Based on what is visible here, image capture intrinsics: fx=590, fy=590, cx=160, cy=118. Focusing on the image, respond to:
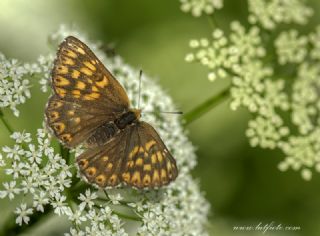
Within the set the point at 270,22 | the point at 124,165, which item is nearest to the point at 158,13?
the point at 270,22

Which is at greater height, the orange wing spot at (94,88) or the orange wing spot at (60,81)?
the orange wing spot at (60,81)

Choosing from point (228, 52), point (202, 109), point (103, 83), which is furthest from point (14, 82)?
point (228, 52)

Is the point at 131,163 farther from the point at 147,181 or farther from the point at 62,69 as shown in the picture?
the point at 62,69

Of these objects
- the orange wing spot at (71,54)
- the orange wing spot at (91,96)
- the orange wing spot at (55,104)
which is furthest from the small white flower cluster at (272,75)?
the orange wing spot at (55,104)

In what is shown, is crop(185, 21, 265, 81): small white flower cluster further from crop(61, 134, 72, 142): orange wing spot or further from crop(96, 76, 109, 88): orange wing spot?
crop(61, 134, 72, 142): orange wing spot

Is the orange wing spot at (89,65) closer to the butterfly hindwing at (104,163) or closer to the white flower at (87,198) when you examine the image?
the butterfly hindwing at (104,163)

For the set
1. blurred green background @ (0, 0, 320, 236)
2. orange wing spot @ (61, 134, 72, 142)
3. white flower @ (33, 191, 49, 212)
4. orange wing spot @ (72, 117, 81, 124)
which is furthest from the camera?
blurred green background @ (0, 0, 320, 236)

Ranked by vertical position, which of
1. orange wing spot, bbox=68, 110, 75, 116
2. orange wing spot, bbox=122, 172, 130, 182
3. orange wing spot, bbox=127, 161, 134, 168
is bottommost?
orange wing spot, bbox=122, 172, 130, 182

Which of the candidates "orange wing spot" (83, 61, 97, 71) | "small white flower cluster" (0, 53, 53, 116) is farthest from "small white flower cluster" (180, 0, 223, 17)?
"small white flower cluster" (0, 53, 53, 116)

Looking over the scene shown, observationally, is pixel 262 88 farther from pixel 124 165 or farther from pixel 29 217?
pixel 29 217
